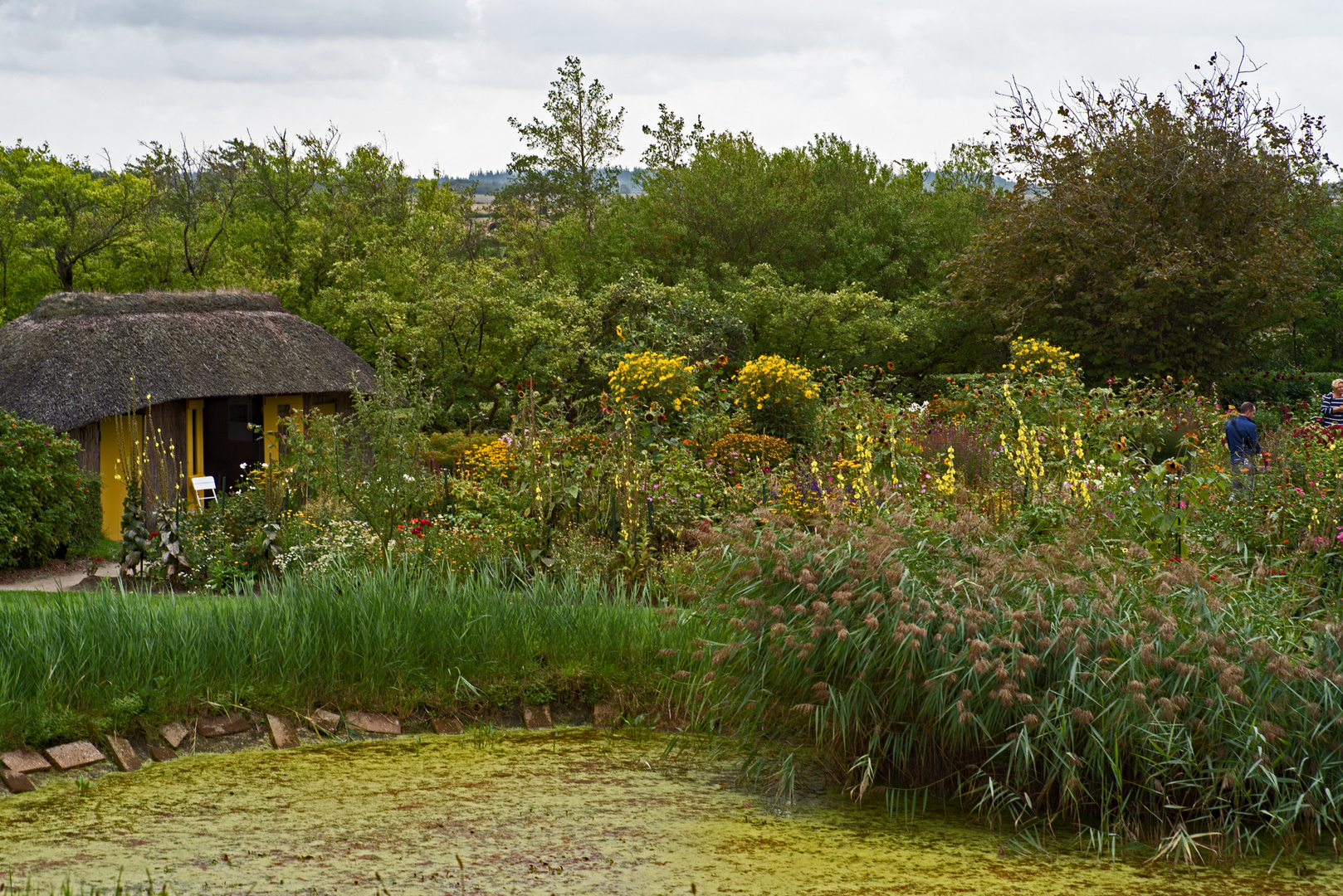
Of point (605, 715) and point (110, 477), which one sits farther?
point (110, 477)

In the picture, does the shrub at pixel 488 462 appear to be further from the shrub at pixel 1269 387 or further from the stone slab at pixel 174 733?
the shrub at pixel 1269 387

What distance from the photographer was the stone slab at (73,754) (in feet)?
17.4

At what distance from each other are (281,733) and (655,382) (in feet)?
26.8

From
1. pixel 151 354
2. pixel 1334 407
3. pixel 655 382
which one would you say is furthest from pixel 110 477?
pixel 1334 407

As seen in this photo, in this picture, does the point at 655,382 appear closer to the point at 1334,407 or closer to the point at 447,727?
the point at 447,727

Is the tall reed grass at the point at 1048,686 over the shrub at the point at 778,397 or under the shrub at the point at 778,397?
under

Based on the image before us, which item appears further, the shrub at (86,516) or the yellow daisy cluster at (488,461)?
the shrub at (86,516)

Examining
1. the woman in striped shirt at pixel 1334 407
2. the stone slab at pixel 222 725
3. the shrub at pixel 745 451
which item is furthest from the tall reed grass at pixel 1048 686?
the woman in striped shirt at pixel 1334 407

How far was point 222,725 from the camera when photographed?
5805mm

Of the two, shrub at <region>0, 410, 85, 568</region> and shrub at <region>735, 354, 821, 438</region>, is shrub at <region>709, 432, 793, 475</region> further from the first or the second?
shrub at <region>0, 410, 85, 568</region>

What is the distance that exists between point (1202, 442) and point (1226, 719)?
327 inches

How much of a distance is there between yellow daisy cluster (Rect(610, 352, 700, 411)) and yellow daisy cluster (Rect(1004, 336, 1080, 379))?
458 cm

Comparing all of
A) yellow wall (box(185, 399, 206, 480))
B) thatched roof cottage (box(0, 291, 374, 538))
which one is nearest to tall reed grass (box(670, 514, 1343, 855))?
thatched roof cottage (box(0, 291, 374, 538))

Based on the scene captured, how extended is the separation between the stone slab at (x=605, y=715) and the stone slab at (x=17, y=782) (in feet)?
8.70
